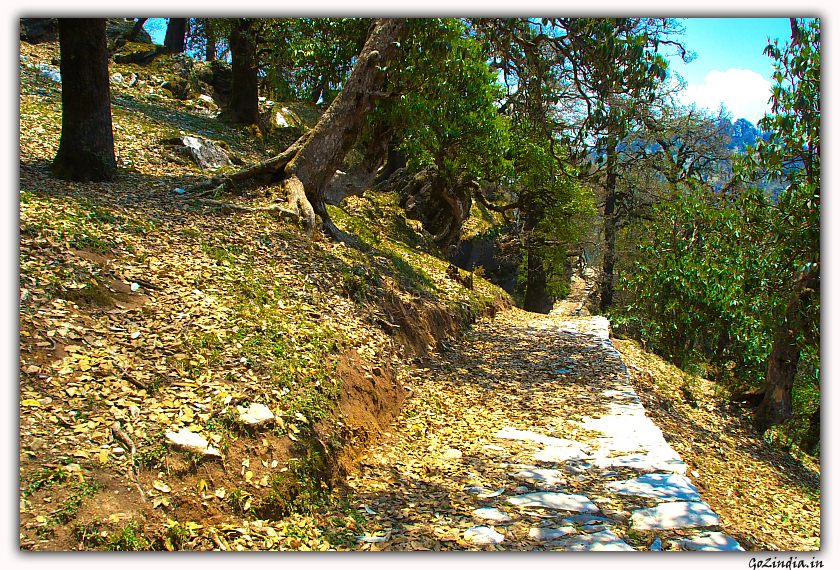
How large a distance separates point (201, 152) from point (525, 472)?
893 cm

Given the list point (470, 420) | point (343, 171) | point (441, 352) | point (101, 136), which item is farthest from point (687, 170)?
point (101, 136)

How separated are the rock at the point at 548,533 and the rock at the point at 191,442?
216cm

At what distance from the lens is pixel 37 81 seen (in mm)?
11922

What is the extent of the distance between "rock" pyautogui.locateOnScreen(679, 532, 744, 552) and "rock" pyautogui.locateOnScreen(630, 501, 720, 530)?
15 cm

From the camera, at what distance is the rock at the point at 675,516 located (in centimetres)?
371

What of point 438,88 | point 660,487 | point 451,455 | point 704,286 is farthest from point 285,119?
point 660,487

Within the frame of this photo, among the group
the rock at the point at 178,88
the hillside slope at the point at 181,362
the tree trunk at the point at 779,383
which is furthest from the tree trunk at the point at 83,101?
the tree trunk at the point at 779,383

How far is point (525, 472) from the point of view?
473 centimetres

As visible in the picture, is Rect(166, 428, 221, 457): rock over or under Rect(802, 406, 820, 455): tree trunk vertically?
over

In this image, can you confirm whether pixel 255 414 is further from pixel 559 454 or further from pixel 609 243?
pixel 609 243

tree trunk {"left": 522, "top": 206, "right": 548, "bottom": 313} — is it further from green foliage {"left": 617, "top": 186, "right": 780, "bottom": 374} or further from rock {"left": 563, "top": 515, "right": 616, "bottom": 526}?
rock {"left": 563, "top": 515, "right": 616, "bottom": 526}

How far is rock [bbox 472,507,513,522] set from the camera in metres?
3.80

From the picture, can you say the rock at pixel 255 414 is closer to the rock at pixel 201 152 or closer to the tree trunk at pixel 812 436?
the rock at pixel 201 152

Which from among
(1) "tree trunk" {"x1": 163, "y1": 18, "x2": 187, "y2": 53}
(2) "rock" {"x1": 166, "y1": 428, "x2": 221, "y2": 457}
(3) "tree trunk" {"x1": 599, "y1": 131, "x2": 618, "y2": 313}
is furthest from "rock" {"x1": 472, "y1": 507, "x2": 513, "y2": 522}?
(1) "tree trunk" {"x1": 163, "y1": 18, "x2": 187, "y2": 53}
